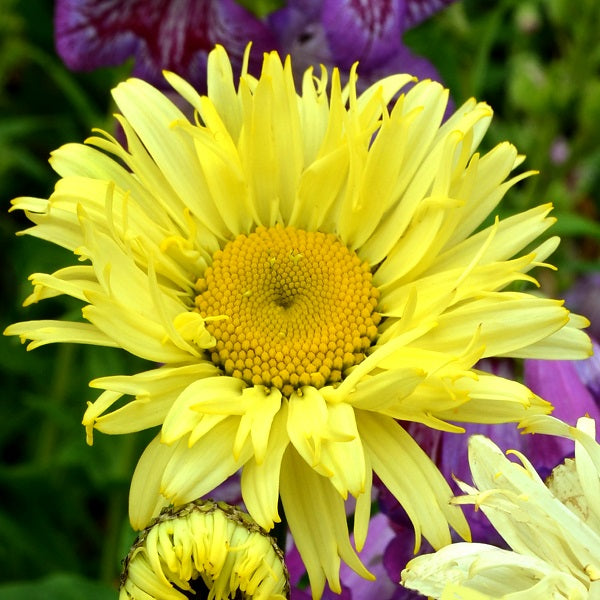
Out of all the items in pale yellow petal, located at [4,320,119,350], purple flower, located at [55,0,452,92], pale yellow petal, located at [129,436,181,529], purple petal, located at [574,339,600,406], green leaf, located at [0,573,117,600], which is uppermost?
purple flower, located at [55,0,452,92]

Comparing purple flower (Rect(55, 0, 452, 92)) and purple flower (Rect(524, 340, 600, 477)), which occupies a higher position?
purple flower (Rect(55, 0, 452, 92))

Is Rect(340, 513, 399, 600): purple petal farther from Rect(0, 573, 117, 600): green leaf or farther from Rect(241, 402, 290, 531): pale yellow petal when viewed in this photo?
Rect(0, 573, 117, 600): green leaf

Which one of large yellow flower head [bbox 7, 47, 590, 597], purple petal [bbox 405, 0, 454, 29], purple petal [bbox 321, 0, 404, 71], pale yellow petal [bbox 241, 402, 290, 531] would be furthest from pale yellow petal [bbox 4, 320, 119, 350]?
purple petal [bbox 405, 0, 454, 29]

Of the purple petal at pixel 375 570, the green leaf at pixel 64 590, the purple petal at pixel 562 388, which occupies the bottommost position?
the green leaf at pixel 64 590

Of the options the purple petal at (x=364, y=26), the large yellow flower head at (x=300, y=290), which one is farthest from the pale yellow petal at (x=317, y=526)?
the purple petal at (x=364, y=26)

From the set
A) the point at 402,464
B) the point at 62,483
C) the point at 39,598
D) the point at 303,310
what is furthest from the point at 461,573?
the point at 62,483

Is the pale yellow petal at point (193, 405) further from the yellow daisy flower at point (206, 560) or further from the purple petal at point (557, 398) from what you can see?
the purple petal at point (557, 398)
